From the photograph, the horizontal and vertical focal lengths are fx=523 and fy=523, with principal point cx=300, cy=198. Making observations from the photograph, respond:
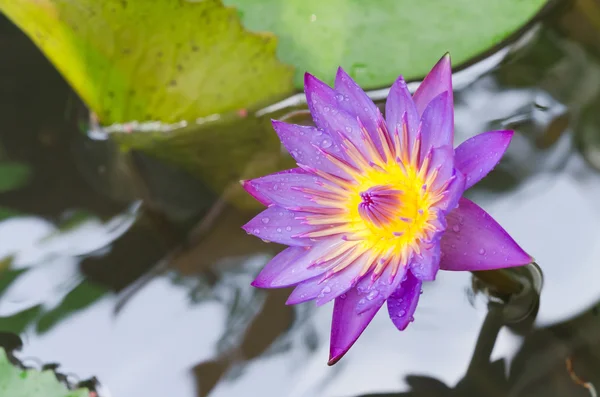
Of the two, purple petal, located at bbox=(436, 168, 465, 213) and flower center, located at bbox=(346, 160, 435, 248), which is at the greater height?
purple petal, located at bbox=(436, 168, 465, 213)

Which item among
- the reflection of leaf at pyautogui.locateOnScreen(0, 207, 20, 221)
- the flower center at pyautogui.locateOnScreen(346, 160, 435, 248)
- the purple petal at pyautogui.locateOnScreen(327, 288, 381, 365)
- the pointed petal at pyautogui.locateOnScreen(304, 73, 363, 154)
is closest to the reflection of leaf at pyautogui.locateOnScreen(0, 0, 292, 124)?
the reflection of leaf at pyautogui.locateOnScreen(0, 207, 20, 221)

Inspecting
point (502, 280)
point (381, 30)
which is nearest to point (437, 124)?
point (502, 280)

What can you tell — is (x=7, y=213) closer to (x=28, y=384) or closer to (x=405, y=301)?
(x=28, y=384)

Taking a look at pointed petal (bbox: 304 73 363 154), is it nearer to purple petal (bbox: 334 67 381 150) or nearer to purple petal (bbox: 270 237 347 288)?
purple petal (bbox: 334 67 381 150)

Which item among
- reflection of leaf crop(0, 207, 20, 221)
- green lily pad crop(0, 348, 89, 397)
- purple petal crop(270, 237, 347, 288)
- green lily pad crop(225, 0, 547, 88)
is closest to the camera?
purple petal crop(270, 237, 347, 288)

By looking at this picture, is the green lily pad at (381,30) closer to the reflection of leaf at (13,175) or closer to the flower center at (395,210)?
the flower center at (395,210)

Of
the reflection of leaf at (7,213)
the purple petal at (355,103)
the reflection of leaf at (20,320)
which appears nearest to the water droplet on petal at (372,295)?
the purple petal at (355,103)
